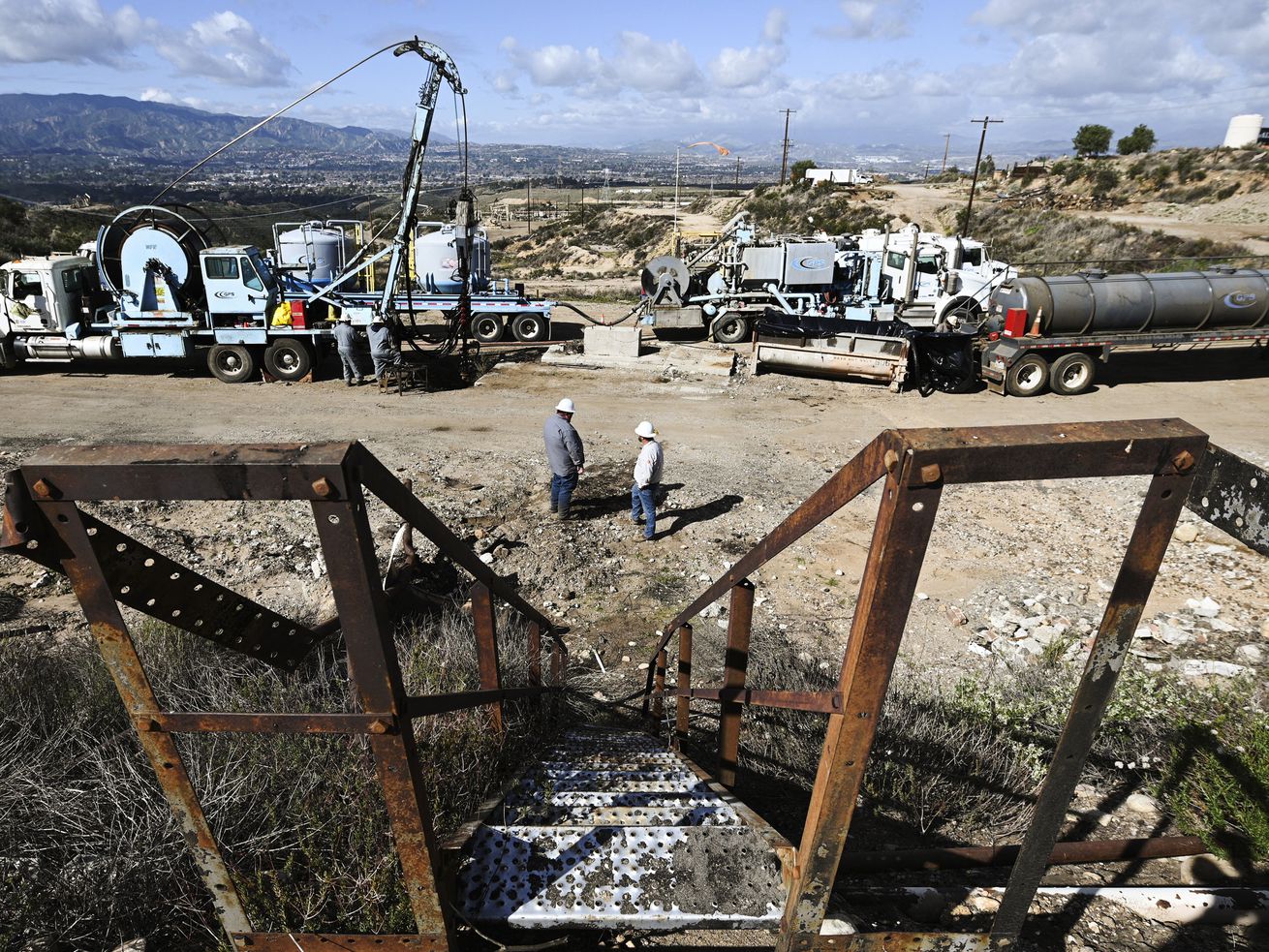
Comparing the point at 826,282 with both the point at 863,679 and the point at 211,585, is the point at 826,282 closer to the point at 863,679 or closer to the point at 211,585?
the point at 211,585

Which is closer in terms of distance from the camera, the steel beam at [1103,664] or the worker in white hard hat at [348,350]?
the steel beam at [1103,664]

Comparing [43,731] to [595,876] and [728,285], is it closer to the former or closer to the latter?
[595,876]

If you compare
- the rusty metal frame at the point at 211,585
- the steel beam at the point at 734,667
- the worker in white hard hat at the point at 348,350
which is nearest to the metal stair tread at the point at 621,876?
Answer: the rusty metal frame at the point at 211,585

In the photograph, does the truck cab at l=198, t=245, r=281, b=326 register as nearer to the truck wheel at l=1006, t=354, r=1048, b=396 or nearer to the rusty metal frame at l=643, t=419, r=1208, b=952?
the truck wheel at l=1006, t=354, r=1048, b=396

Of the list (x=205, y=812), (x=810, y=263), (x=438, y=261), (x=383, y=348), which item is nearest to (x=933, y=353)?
(x=810, y=263)

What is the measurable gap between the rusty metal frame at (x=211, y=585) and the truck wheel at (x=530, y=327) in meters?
15.7

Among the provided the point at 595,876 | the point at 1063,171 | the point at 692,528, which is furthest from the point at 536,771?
the point at 1063,171

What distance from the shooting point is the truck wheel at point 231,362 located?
14406 mm

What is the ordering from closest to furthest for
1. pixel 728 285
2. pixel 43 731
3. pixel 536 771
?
pixel 536 771 → pixel 43 731 → pixel 728 285

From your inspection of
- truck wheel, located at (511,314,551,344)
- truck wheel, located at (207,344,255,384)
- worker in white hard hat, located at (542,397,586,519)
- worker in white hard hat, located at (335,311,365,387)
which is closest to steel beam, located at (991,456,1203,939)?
worker in white hard hat, located at (542,397,586,519)

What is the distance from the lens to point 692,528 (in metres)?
8.62

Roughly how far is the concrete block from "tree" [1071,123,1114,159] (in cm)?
5713

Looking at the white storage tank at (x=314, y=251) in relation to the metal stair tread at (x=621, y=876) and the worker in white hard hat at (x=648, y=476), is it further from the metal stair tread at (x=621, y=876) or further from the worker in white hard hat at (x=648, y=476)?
the metal stair tread at (x=621, y=876)

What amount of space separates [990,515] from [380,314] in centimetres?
1115
